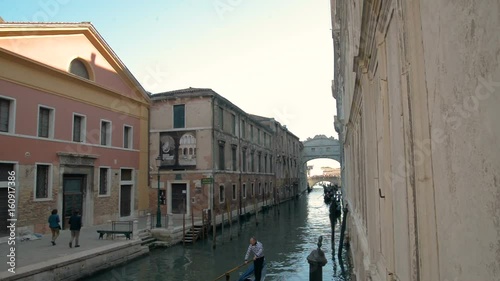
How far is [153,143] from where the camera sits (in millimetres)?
23750

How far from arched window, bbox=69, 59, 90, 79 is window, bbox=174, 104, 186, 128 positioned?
6.26 m

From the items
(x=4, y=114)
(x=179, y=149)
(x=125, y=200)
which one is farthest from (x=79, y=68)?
(x=179, y=149)

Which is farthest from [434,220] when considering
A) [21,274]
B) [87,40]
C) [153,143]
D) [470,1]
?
[153,143]

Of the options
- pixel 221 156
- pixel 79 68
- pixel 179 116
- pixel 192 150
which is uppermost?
pixel 79 68

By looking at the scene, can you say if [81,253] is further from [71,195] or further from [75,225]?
[71,195]

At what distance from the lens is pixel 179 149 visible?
2339 centimetres

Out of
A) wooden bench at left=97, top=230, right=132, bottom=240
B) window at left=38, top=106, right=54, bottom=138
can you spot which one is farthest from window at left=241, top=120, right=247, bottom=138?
wooden bench at left=97, top=230, right=132, bottom=240

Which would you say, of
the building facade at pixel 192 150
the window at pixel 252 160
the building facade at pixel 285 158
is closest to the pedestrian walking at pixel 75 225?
the building facade at pixel 192 150

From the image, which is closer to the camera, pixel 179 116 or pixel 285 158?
pixel 179 116

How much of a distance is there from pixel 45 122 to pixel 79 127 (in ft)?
6.59

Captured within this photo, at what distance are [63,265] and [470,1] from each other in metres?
11.6

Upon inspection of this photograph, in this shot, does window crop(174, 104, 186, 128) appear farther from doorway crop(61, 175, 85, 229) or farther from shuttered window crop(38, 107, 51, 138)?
shuttered window crop(38, 107, 51, 138)

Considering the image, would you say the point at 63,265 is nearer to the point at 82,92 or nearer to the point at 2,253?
the point at 2,253

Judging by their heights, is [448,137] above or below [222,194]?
above
